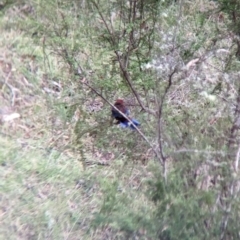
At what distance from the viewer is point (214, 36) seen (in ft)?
9.80

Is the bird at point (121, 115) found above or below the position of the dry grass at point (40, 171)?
above

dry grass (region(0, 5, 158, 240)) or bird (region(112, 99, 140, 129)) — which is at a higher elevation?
bird (region(112, 99, 140, 129))

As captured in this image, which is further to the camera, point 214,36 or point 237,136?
point 214,36

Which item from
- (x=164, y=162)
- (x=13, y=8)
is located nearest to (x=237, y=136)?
(x=164, y=162)

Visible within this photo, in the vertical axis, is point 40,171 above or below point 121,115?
below

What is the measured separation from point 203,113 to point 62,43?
0.77 meters

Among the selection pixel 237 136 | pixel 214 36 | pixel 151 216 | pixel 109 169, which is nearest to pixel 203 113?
pixel 237 136

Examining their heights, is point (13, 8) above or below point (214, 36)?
above

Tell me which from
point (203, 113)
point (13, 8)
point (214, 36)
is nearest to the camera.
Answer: point (203, 113)

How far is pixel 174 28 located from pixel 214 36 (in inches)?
9.1

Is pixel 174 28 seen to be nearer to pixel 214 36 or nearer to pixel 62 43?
pixel 214 36

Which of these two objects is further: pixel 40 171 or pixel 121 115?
pixel 40 171

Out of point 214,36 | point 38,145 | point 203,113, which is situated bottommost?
point 38,145

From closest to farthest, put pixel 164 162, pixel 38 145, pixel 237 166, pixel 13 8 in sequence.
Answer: pixel 237 166 < pixel 164 162 < pixel 38 145 < pixel 13 8
